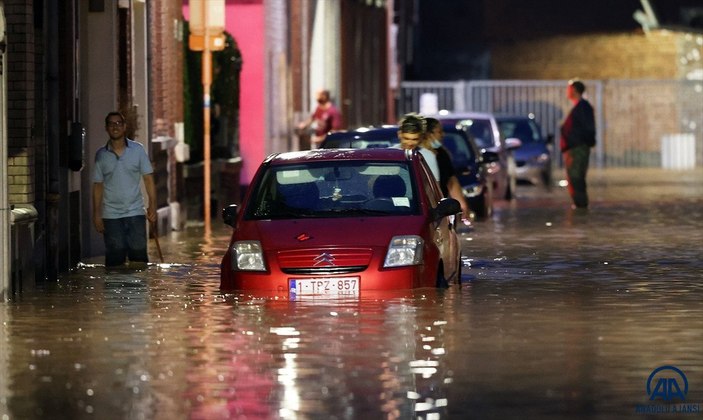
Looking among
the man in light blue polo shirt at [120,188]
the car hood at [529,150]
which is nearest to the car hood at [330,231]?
the man in light blue polo shirt at [120,188]

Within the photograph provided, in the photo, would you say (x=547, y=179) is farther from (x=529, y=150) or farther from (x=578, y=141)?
(x=578, y=141)

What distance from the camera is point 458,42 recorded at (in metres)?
66.4

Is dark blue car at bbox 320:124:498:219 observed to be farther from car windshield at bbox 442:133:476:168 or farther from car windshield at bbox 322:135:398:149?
car windshield at bbox 322:135:398:149

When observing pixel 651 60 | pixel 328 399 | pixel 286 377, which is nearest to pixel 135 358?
pixel 286 377

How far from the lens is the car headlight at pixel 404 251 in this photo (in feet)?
54.4

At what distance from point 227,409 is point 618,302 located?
6.81 m

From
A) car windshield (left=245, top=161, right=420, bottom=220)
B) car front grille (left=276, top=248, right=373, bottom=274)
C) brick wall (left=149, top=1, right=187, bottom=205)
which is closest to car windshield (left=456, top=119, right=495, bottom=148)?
brick wall (left=149, top=1, right=187, bottom=205)

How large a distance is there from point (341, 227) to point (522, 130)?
28.8m

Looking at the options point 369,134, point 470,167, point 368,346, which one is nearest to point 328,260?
point 368,346

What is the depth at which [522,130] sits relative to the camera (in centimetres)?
4531

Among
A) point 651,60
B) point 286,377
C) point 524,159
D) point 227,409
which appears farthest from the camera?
point 651,60

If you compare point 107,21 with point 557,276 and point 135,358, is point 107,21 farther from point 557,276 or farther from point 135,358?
point 135,358

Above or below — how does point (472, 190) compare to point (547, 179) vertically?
above

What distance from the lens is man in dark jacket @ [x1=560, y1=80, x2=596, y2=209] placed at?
34.2m
